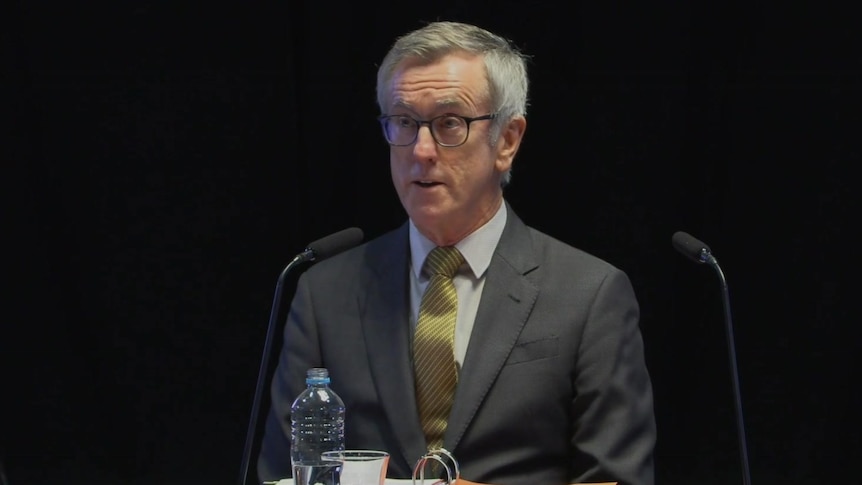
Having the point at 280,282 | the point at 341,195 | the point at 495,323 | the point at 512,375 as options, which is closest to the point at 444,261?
the point at 495,323

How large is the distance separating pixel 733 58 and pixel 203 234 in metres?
1.68

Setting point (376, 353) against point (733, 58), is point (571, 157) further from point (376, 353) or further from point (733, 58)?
point (376, 353)

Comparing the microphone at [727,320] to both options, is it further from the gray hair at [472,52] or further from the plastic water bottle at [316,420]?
the plastic water bottle at [316,420]

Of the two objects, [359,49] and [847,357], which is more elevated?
[359,49]

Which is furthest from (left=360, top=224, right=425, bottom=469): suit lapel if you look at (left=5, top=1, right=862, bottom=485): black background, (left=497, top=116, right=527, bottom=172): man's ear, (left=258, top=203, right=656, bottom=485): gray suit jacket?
(left=5, top=1, right=862, bottom=485): black background

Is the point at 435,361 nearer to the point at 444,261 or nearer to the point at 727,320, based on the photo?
the point at 444,261

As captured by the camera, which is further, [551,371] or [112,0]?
[112,0]

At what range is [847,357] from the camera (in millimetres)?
3531

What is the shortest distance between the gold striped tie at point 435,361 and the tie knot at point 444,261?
0.16 ft

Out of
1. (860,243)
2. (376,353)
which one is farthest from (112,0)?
(860,243)

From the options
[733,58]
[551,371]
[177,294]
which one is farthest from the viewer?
[177,294]

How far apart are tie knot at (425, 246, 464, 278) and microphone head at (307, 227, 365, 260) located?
0.19 metres

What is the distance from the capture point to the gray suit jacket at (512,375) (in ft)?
7.61

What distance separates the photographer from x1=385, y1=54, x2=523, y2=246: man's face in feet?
7.92
